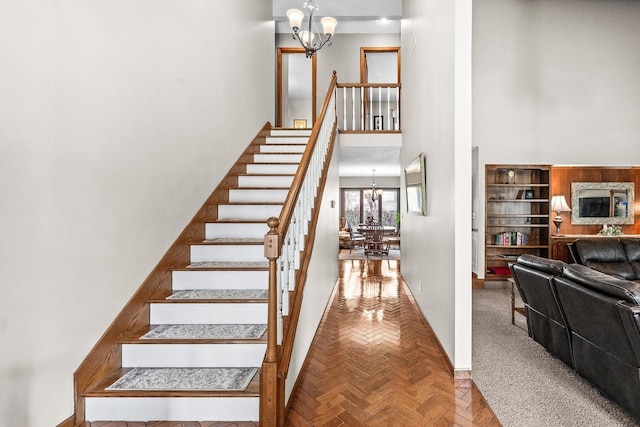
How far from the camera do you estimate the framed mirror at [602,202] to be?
608 cm

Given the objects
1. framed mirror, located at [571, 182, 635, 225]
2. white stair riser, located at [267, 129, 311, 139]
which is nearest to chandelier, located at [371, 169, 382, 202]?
framed mirror, located at [571, 182, 635, 225]

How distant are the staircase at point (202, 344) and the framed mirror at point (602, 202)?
5.75m

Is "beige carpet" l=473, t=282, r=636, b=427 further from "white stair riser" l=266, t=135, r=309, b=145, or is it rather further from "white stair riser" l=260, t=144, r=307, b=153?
"white stair riser" l=266, t=135, r=309, b=145

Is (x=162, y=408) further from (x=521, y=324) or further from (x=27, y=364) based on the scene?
(x=521, y=324)

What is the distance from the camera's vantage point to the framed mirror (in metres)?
6.08

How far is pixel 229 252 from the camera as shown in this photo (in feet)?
10.5

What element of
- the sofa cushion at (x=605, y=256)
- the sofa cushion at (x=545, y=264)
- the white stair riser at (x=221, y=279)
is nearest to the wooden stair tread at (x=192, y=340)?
the white stair riser at (x=221, y=279)

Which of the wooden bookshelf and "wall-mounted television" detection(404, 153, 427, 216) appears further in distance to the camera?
the wooden bookshelf

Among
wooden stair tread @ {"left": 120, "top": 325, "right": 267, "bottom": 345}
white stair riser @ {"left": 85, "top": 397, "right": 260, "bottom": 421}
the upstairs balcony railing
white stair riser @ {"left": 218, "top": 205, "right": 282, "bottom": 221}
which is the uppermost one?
the upstairs balcony railing

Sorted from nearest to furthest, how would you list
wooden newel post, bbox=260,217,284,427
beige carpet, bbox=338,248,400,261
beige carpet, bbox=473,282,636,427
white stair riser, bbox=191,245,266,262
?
wooden newel post, bbox=260,217,284,427, beige carpet, bbox=473,282,636,427, white stair riser, bbox=191,245,266,262, beige carpet, bbox=338,248,400,261

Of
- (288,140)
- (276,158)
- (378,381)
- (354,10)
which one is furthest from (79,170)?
(354,10)

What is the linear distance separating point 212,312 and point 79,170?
4.24ft

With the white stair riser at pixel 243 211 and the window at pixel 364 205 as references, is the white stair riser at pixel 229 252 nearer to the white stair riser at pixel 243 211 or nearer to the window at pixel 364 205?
the white stair riser at pixel 243 211

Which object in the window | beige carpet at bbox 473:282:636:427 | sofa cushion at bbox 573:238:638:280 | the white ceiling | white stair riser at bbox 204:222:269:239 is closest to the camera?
beige carpet at bbox 473:282:636:427
